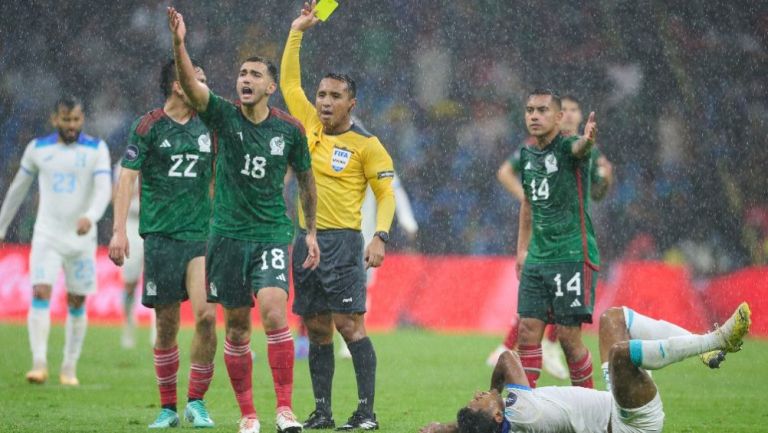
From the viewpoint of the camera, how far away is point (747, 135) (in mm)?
19672

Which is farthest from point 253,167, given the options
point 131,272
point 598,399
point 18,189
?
point 131,272

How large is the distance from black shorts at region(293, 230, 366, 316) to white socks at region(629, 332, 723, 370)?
2145mm

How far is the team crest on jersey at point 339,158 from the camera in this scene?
26.8 feet

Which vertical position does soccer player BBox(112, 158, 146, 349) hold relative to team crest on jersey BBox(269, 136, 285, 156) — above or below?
below

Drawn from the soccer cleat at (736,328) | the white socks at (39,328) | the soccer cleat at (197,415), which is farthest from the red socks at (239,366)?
the white socks at (39,328)

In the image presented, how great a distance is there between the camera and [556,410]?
6.45 meters

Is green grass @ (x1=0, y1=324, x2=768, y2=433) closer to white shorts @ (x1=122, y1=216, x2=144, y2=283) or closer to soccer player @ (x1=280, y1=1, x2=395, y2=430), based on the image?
soccer player @ (x1=280, y1=1, x2=395, y2=430)

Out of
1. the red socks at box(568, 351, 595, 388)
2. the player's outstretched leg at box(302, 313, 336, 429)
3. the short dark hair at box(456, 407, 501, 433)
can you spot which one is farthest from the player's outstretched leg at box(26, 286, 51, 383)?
the short dark hair at box(456, 407, 501, 433)

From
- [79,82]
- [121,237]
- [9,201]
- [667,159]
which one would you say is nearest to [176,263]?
[121,237]

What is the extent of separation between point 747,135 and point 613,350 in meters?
14.0

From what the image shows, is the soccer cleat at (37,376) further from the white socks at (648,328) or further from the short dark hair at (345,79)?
the white socks at (648,328)

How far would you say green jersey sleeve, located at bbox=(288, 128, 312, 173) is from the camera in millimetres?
7508

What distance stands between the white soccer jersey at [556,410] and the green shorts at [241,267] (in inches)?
65.4

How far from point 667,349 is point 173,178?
350cm
